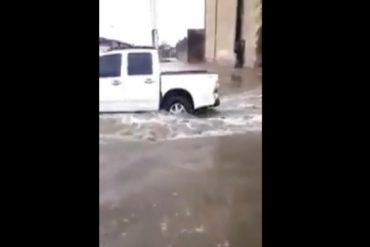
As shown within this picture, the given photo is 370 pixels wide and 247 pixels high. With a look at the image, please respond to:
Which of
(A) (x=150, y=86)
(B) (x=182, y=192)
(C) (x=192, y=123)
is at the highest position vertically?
(A) (x=150, y=86)

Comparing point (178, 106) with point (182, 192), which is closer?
point (182, 192)

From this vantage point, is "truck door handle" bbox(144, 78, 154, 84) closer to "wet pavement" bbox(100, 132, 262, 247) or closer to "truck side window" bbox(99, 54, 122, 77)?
"truck side window" bbox(99, 54, 122, 77)

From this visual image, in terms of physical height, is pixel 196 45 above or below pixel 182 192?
above

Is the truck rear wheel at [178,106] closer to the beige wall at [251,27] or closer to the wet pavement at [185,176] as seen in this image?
the wet pavement at [185,176]

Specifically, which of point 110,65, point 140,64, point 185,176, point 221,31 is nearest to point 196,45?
point 221,31

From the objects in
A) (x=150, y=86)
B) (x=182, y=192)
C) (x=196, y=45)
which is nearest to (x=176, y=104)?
(x=150, y=86)

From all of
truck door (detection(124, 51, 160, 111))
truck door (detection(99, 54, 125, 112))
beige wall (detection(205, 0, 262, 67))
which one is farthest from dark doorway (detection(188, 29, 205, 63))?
truck door (detection(99, 54, 125, 112))

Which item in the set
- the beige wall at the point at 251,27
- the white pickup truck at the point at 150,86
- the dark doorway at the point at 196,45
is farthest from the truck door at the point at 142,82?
the beige wall at the point at 251,27

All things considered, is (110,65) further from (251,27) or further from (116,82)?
(251,27)
